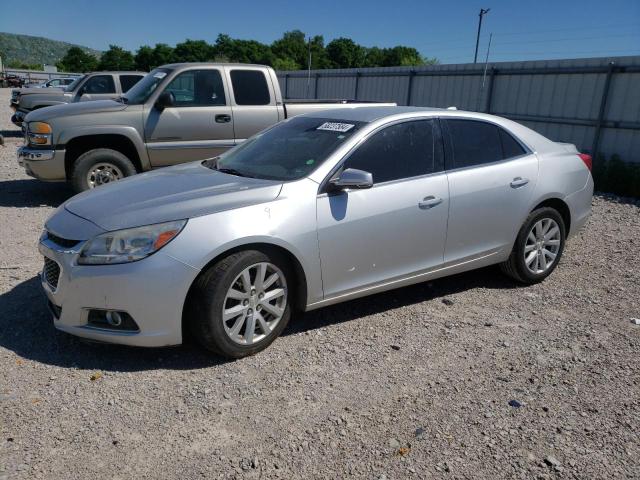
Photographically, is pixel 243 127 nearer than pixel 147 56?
Yes

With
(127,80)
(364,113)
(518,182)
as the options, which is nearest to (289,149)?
(364,113)

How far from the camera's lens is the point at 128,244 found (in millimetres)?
3305

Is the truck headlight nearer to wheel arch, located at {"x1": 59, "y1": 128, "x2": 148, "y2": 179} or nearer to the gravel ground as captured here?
wheel arch, located at {"x1": 59, "y1": 128, "x2": 148, "y2": 179}

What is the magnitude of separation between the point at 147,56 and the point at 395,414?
303 feet

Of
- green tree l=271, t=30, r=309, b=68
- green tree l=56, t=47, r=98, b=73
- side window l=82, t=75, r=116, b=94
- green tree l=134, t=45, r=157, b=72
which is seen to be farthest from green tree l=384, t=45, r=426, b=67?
side window l=82, t=75, r=116, b=94

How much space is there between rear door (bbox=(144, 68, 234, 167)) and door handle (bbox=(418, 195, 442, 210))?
4617 millimetres

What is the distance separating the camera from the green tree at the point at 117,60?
270ft

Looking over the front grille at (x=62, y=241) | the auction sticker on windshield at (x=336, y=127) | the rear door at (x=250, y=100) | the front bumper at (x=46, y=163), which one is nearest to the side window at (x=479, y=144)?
the auction sticker on windshield at (x=336, y=127)

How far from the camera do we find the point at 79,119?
7438 millimetres

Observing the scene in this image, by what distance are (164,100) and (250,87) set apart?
52.1 inches

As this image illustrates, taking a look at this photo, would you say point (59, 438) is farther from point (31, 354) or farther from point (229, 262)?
point (229, 262)

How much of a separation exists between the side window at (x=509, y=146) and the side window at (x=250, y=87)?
170 inches

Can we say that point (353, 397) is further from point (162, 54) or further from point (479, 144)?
point (162, 54)

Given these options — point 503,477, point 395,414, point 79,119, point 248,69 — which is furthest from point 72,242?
point 248,69
